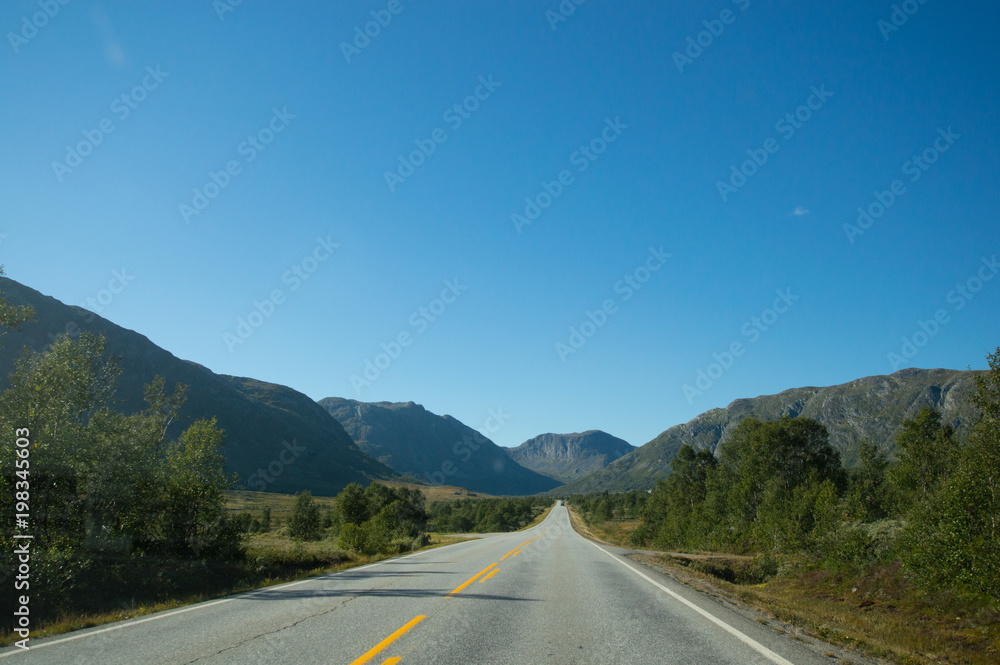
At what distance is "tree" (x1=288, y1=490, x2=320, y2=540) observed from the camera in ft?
184

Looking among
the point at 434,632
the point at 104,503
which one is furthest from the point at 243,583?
the point at 434,632

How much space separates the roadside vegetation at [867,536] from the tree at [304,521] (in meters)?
40.3

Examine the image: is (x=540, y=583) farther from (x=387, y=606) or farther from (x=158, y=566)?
(x=158, y=566)

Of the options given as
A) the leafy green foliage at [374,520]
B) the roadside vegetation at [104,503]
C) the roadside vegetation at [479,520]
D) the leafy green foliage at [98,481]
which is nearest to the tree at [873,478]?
the leafy green foliage at [374,520]

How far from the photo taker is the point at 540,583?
1316 cm

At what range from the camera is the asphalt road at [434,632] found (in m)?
6.05

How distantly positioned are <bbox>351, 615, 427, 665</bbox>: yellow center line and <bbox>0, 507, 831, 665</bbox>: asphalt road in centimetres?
2

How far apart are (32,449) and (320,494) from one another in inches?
7934

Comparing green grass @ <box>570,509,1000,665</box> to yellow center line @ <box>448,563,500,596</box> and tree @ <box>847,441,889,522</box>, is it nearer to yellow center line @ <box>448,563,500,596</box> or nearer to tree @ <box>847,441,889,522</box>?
yellow center line @ <box>448,563,500,596</box>

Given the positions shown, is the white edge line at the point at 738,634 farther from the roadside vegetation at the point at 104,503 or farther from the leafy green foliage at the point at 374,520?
the leafy green foliage at the point at 374,520

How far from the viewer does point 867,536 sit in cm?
2344

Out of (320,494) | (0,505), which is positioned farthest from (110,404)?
(320,494)

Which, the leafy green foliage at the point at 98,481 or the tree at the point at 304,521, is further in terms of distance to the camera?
the tree at the point at 304,521

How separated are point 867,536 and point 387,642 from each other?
26122 millimetres
